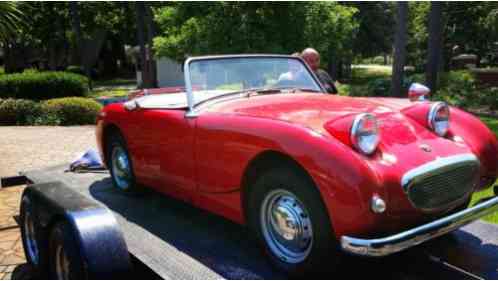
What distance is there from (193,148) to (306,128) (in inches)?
40.6

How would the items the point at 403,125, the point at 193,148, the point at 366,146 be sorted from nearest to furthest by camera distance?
the point at 366,146 → the point at 403,125 → the point at 193,148

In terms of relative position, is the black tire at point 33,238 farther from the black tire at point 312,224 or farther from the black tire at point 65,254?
the black tire at point 312,224

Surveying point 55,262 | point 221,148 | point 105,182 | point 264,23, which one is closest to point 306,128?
point 221,148

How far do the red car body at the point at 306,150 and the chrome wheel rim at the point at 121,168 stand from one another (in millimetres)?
243

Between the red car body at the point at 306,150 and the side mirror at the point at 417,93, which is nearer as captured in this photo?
the red car body at the point at 306,150

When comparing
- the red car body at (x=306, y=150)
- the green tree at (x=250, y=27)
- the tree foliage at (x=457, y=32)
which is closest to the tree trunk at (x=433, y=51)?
the green tree at (x=250, y=27)

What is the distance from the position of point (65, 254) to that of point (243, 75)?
6.36ft

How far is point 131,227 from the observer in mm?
3455

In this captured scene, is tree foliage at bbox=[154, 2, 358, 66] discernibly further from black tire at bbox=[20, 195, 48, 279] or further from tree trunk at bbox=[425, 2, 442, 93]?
black tire at bbox=[20, 195, 48, 279]

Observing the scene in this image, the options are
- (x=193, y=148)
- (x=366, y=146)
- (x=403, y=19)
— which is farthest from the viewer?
(x=403, y=19)

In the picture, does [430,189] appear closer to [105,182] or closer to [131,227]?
[131,227]

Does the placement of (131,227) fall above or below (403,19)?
below

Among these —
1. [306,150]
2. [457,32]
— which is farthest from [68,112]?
[457,32]

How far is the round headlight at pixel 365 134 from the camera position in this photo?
257cm
